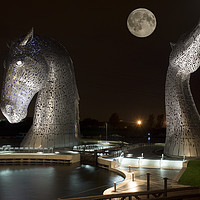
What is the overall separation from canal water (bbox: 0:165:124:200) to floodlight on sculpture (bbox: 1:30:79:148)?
303cm

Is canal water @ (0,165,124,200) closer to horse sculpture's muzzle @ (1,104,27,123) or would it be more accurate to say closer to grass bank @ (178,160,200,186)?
grass bank @ (178,160,200,186)

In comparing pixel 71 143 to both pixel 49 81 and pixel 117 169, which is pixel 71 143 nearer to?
pixel 49 81

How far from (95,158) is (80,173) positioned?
2.37 m

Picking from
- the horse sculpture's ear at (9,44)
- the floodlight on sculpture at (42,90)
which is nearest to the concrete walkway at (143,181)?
the floodlight on sculpture at (42,90)

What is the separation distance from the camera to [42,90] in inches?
669

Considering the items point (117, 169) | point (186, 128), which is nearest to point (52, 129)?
point (117, 169)

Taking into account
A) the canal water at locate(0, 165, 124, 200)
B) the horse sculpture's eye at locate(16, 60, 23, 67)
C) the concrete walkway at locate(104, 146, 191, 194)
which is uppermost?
the horse sculpture's eye at locate(16, 60, 23, 67)

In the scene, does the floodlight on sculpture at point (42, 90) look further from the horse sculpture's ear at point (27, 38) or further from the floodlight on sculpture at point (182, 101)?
the floodlight on sculpture at point (182, 101)

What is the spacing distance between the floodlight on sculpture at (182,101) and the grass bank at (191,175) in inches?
86.2

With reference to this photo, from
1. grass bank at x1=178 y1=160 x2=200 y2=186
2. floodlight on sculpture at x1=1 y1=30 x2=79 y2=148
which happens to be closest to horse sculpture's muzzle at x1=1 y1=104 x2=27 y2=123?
floodlight on sculpture at x1=1 y1=30 x2=79 y2=148

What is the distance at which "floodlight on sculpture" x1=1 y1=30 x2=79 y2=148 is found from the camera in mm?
14500

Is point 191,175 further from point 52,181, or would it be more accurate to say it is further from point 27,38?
point 27,38

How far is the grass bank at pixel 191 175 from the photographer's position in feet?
29.2

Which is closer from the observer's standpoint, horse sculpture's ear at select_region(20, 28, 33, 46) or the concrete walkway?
the concrete walkway
